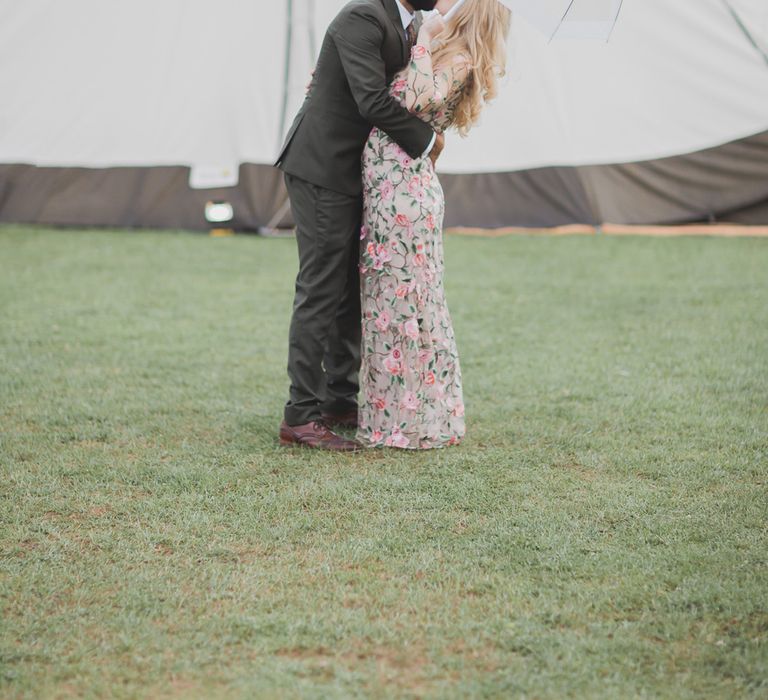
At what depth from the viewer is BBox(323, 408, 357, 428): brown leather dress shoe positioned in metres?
3.06

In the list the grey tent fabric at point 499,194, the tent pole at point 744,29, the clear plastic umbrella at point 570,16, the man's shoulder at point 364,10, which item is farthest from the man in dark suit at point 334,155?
the tent pole at point 744,29

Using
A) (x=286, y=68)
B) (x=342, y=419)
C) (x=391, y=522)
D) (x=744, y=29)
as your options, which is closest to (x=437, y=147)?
(x=342, y=419)

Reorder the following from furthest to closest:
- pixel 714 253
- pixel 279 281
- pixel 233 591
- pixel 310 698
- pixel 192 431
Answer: pixel 714 253 < pixel 279 281 < pixel 192 431 < pixel 233 591 < pixel 310 698

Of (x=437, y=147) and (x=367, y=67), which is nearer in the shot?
(x=367, y=67)

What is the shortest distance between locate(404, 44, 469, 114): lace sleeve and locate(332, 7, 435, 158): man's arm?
0.15ft

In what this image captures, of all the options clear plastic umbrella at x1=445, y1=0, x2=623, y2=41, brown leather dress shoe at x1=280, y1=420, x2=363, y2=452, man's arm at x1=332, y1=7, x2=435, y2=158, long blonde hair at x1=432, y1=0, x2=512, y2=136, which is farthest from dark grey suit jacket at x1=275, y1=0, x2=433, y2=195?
brown leather dress shoe at x1=280, y1=420, x2=363, y2=452

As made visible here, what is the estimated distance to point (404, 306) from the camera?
2775 millimetres

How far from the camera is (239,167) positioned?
642cm

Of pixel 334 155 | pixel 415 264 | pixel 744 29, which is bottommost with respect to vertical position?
pixel 415 264

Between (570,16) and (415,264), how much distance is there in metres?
0.73

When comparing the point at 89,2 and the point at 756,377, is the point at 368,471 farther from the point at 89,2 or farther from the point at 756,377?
the point at 89,2

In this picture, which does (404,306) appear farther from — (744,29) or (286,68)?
(744,29)

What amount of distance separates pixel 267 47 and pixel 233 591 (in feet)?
16.2

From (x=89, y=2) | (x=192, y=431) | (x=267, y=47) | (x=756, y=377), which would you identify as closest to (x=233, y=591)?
(x=192, y=431)
